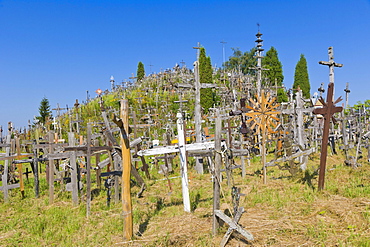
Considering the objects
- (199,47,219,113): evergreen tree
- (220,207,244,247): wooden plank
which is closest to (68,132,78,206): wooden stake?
(220,207,244,247): wooden plank

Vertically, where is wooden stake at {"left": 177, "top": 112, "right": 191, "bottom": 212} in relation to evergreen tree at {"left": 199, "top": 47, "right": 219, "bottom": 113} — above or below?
below

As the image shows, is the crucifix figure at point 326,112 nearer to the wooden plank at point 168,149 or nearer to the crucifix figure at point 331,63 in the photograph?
the crucifix figure at point 331,63

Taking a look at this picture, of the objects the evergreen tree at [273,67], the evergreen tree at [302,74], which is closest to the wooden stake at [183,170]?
the evergreen tree at [273,67]

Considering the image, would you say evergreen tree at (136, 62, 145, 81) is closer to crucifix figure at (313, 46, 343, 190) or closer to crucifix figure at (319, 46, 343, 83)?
crucifix figure at (319, 46, 343, 83)

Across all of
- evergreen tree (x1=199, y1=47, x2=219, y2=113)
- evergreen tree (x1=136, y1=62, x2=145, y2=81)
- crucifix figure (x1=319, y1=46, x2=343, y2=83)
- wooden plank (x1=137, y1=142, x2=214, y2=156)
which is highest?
evergreen tree (x1=136, y1=62, x2=145, y2=81)

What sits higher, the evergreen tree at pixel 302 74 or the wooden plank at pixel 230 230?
the evergreen tree at pixel 302 74

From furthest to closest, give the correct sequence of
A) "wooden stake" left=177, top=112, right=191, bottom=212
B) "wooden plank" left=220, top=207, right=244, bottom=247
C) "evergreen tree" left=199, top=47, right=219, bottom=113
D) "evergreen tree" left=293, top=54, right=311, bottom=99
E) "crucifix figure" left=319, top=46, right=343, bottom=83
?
"evergreen tree" left=293, top=54, right=311, bottom=99 < "evergreen tree" left=199, top=47, right=219, bottom=113 < "crucifix figure" left=319, top=46, right=343, bottom=83 < "wooden stake" left=177, top=112, right=191, bottom=212 < "wooden plank" left=220, top=207, right=244, bottom=247

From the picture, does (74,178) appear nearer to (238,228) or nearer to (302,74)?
(238,228)

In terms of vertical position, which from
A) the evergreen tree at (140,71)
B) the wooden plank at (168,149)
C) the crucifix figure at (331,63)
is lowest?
the wooden plank at (168,149)

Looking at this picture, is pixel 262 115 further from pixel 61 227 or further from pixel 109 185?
pixel 61 227

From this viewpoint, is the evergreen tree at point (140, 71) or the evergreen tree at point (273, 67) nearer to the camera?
the evergreen tree at point (273, 67)

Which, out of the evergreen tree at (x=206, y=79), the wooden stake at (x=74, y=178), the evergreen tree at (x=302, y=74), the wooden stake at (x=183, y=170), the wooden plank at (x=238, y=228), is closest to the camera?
the wooden plank at (x=238, y=228)

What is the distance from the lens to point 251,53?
5809 centimetres

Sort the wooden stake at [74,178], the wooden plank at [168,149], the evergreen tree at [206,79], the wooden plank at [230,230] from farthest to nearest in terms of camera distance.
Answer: the evergreen tree at [206,79], the wooden stake at [74,178], the wooden plank at [168,149], the wooden plank at [230,230]
